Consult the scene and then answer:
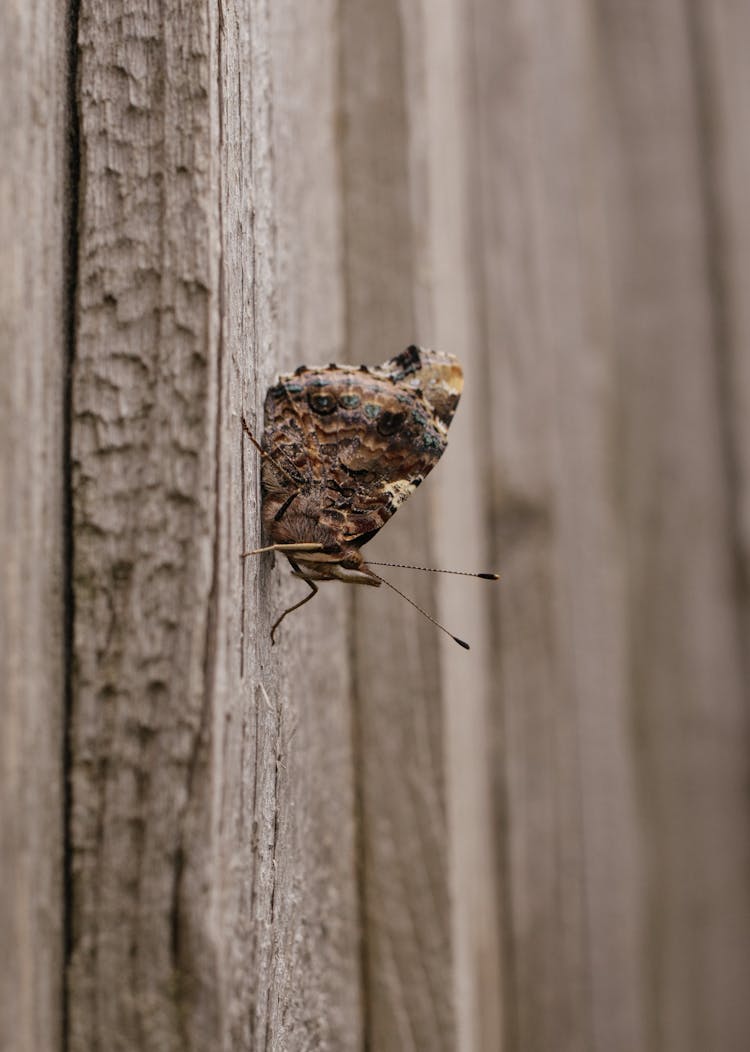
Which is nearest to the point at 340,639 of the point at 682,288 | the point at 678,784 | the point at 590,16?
the point at 678,784

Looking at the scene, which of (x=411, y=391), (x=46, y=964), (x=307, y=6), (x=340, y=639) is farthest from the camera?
(x=340, y=639)

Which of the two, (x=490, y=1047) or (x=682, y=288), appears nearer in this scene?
(x=490, y=1047)

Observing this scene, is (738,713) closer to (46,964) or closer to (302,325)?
(302,325)

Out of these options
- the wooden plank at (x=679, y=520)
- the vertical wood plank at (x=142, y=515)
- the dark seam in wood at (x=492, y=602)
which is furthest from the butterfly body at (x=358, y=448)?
the wooden plank at (x=679, y=520)

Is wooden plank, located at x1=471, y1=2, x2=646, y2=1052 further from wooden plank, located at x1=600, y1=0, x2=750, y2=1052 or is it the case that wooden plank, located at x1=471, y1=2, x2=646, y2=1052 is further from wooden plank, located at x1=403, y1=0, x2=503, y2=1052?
wooden plank, located at x1=600, y1=0, x2=750, y2=1052

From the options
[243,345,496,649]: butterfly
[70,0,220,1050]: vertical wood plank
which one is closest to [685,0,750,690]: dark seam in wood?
[243,345,496,649]: butterfly

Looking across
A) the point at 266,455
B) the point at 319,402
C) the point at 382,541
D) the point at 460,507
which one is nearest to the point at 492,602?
the point at 460,507

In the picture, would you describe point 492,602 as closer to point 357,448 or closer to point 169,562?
point 357,448
